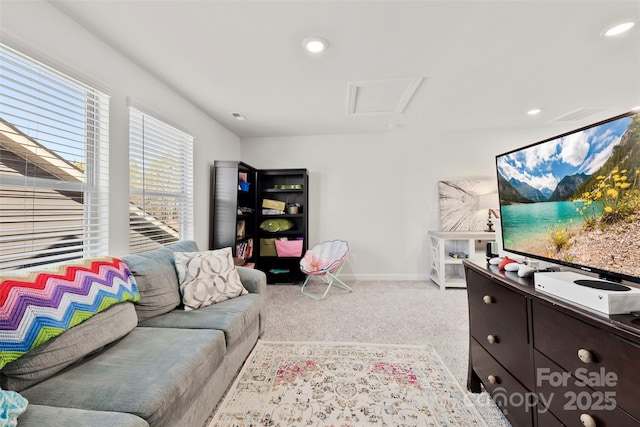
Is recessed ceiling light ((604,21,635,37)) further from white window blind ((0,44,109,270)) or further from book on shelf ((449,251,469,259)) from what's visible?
white window blind ((0,44,109,270))

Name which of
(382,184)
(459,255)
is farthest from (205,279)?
(459,255)

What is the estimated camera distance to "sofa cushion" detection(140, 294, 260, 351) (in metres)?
1.58

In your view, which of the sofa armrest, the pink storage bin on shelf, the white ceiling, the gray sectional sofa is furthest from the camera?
the pink storage bin on shelf

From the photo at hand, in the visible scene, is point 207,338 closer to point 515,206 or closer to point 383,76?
point 515,206

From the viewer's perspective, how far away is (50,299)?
111 centimetres

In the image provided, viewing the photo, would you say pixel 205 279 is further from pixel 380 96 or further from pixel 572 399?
pixel 380 96

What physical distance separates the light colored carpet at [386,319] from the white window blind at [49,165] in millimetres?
1692

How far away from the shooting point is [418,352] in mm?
2021

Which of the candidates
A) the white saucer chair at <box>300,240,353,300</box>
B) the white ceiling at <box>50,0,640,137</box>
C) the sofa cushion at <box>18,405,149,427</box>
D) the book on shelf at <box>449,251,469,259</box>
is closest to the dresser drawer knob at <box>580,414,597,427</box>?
the sofa cushion at <box>18,405,149,427</box>

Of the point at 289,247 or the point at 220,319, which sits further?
the point at 289,247

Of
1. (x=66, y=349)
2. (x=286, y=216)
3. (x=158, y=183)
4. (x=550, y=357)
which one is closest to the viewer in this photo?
(x=550, y=357)

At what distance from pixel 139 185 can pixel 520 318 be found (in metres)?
2.83

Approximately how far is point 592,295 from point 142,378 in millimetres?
1770

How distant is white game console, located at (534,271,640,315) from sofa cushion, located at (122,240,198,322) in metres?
2.20
